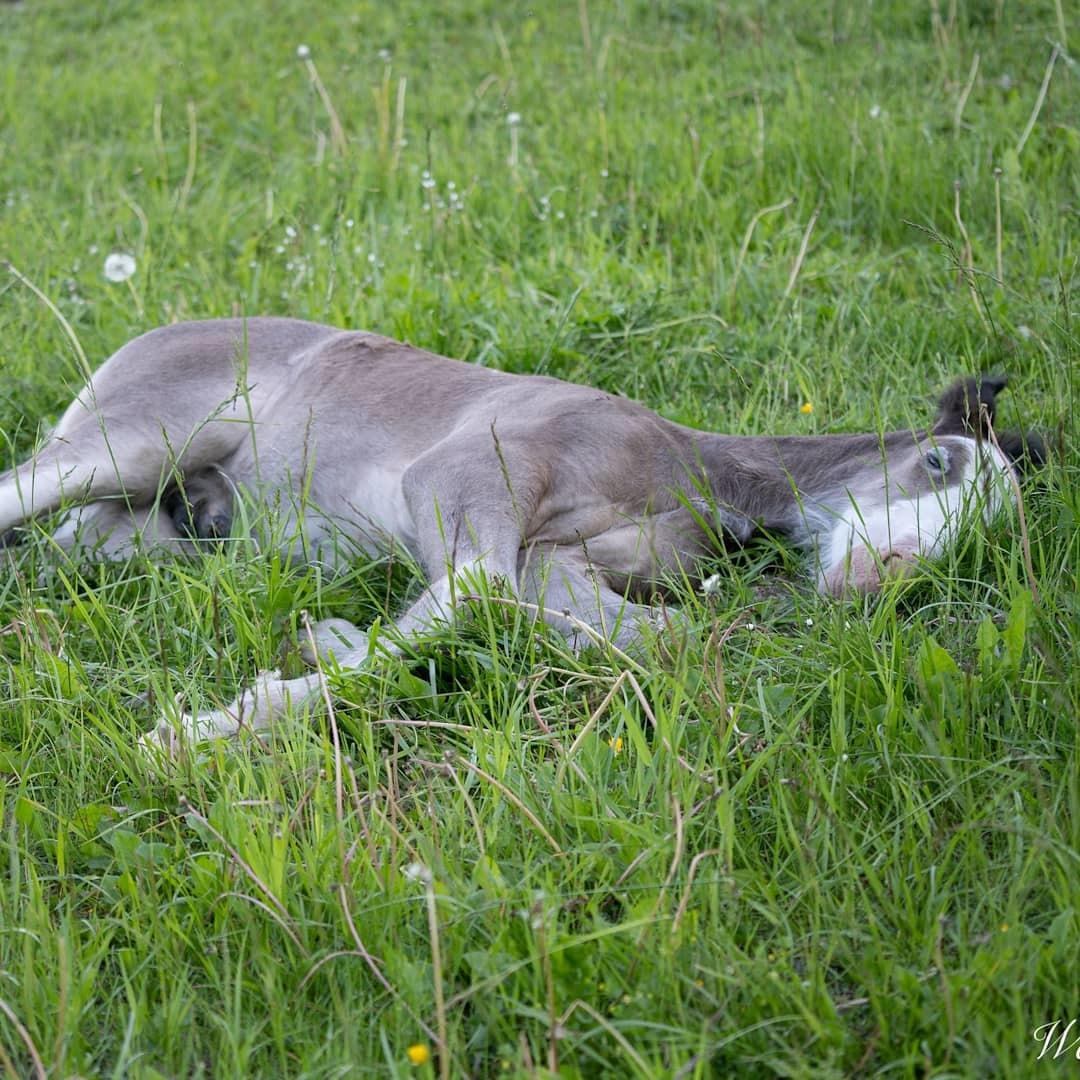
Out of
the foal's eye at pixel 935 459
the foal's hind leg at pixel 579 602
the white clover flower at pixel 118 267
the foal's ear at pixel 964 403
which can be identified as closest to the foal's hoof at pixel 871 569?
the foal's eye at pixel 935 459

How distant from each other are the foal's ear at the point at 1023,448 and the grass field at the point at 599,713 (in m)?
0.19

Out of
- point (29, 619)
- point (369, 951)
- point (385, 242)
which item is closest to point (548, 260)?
point (385, 242)

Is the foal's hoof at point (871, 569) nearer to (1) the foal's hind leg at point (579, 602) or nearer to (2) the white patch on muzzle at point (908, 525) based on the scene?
(2) the white patch on muzzle at point (908, 525)

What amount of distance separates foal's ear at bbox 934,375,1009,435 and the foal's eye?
0.68ft

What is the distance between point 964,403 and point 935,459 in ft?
1.08

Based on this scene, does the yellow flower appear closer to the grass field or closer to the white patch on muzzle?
the grass field

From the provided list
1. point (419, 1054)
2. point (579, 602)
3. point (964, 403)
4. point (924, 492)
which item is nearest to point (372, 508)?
point (579, 602)

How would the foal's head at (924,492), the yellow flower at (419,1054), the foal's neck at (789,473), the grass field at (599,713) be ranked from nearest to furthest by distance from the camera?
the yellow flower at (419,1054) < the grass field at (599,713) < the foal's head at (924,492) < the foal's neck at (789,473)

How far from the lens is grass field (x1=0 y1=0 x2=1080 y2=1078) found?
231 cm

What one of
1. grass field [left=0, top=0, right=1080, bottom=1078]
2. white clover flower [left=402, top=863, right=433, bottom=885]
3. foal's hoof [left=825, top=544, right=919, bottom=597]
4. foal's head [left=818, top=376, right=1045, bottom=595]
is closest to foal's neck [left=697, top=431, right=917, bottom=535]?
foal's head [left=818, top=376, right=1045, bottom=595]

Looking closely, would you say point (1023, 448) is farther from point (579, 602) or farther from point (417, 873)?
point (417, 873)

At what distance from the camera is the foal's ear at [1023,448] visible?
4.12 metres

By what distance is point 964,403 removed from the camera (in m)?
4.31

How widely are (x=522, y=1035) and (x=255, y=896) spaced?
68 cm
